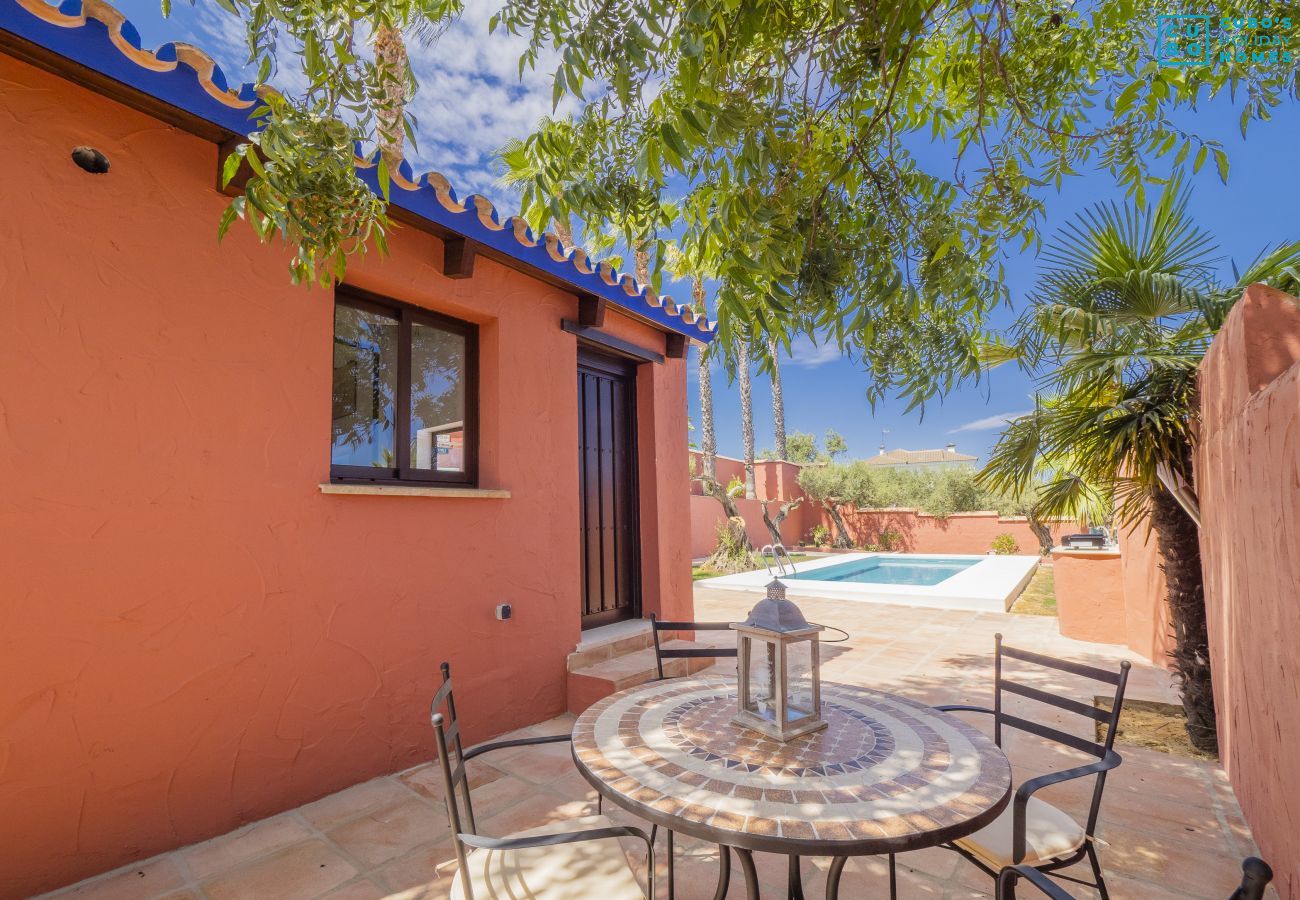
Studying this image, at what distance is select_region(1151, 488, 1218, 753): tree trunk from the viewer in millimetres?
3980

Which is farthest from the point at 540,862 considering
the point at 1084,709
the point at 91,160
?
the point at 91,160

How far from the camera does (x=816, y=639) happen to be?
77.2 inches

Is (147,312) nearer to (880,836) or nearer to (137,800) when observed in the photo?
(137,800)

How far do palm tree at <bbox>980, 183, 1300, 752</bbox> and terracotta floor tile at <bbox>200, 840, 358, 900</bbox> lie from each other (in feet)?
15.1

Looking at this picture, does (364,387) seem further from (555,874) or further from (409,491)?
(555,874)

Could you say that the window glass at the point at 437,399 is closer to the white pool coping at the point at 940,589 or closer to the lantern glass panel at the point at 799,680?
the lantern glass panel at the point at 799,680

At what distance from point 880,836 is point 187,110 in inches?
147

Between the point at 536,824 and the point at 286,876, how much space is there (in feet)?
3.54

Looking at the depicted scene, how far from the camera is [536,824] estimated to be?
9.89ft

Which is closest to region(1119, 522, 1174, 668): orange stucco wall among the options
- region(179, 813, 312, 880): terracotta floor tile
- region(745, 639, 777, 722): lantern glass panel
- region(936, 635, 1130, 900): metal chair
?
region(936, 635, 1130, 900): metal chair

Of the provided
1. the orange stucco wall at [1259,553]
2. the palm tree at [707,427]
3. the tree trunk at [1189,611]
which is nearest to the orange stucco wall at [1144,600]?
the tree trunk at [1189,611]

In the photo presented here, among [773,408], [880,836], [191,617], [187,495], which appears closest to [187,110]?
[187,495]

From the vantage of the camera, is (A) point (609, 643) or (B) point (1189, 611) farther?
(A) point (609, 643)

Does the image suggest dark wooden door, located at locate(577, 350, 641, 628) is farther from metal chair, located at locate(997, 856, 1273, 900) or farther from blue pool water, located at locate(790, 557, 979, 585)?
blue pool water, located at locate(790, 557, 979, 585)
